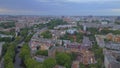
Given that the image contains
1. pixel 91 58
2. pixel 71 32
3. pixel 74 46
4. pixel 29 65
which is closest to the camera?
pixel 29 65

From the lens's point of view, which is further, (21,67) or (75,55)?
(75,55)

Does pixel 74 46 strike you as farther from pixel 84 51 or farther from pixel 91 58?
pixel 91 58

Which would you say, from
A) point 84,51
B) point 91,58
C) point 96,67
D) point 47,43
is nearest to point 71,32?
point 47,43

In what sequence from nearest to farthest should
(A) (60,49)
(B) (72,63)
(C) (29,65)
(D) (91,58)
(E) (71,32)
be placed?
(C) (29,65) → (B) (72,63) → (D) (91,58) → (A) (60,49) → (E) (71,32)

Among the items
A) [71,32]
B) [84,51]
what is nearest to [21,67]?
[84,51]

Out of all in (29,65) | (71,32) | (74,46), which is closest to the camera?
(29,65)

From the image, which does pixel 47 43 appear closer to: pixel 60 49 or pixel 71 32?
pixel 60 49

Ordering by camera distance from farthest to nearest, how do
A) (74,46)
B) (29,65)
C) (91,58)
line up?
(74,46)
(91,58)
(29,65)

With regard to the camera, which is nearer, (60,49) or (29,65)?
(29,65)

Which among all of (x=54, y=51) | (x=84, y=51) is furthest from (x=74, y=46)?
(x=54, y=51)
